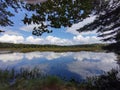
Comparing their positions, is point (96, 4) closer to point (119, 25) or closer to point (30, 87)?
point (119, 25)

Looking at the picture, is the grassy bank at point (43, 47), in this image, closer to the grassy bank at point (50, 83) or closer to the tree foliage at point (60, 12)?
the grassy bank at point (50, 83)

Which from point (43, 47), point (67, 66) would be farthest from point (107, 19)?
point (43, 47)

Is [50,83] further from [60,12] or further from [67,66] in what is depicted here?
[67,66]

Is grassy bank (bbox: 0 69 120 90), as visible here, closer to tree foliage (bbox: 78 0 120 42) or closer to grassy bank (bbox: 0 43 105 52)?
tree foliage (bbox: 78 0 120 42)

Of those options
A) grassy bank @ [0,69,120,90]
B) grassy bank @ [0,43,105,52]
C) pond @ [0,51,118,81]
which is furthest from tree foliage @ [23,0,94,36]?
grassy bank @ [0,43,105,52]

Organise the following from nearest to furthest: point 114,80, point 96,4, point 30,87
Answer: point 30,87
point 96,4
point 114,80

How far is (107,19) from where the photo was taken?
1364 centimetres

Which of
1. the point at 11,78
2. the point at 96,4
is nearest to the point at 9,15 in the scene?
the point at 11,78

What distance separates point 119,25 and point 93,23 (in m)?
1.36

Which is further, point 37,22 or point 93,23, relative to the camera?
point 93,23

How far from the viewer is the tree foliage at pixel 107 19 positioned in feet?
43.4

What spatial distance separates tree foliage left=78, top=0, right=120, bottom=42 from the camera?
13.2m

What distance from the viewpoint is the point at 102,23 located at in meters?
13.7

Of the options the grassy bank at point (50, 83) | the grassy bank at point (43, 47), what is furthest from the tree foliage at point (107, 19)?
the grassy bank at point (43, 47)
